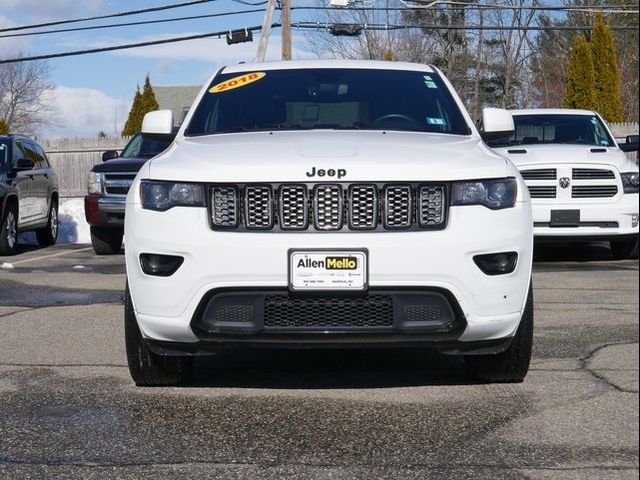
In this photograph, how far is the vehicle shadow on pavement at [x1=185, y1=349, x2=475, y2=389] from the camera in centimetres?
534

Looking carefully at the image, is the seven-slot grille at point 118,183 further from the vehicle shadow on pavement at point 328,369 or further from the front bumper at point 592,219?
the vehicle shadow on pavement at point 328,369

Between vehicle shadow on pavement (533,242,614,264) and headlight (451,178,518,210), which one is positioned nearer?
headlight (451,178,518,210)

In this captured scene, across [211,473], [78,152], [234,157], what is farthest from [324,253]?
[78,152]

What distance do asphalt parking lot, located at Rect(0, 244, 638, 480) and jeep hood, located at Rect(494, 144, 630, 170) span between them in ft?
14.3

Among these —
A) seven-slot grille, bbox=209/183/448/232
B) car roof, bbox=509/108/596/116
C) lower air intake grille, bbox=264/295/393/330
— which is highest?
seven-slot grille, bbox=209/183/448/232

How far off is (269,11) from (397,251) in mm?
28473

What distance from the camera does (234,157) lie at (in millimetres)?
4652

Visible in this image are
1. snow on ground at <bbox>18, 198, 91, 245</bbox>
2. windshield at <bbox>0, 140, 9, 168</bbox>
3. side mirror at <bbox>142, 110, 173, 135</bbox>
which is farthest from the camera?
snow on ground at <bbox>18, 198, 91, 245</bbox>

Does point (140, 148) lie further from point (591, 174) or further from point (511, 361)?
point (511, 361)

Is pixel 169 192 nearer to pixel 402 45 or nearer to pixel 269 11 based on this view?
pixel 269 11

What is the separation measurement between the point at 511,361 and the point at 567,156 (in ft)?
21.9

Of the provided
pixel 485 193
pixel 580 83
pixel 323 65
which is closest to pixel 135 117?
pixel 580 83

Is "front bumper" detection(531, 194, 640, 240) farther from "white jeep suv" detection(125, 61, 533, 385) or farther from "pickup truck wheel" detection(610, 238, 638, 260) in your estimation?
"white jeep suv" detection(125, 61, 533, 385)

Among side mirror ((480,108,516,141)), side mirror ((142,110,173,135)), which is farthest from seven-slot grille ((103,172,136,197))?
side mirror ((480,108,516,141))
